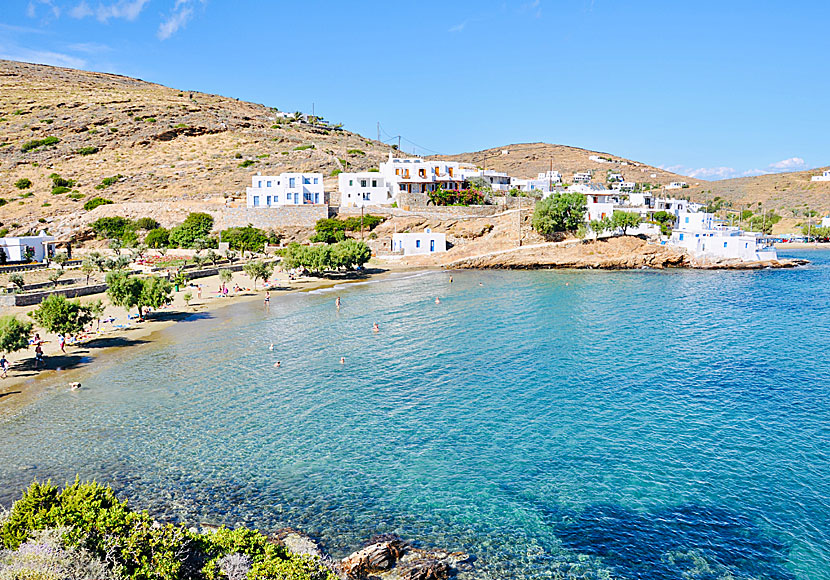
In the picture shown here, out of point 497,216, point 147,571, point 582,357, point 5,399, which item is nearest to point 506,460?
point 147,571

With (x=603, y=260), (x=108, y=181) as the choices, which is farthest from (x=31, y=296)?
(x=108, y=181)

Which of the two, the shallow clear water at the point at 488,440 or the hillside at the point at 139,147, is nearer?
the shallow clear water at the point at 488,440

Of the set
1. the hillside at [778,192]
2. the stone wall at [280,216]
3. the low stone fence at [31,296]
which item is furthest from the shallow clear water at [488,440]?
the hillside at [778,192]

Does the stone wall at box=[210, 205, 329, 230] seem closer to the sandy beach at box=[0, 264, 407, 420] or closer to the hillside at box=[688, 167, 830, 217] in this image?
A: the sandy beach at box=[0, 264, 407, 420]

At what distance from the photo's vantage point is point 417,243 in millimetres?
83062

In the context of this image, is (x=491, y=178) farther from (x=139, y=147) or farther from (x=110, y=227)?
(x=139, y=147)

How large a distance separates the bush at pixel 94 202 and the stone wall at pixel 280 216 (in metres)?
25.2

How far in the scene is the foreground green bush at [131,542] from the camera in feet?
38.1

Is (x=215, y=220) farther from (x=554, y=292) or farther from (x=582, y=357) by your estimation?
(x=582, y=357)

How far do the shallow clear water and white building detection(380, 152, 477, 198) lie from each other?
55.2 m

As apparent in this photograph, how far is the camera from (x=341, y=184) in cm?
9706

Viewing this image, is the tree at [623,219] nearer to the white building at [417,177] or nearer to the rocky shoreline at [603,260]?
the rocky shoreline at [603,260]

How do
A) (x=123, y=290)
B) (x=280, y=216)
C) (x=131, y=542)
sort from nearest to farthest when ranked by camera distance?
(x=131, y=542) → (x=123, y=290) → (x=280, y=216)

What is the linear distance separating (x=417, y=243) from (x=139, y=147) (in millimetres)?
80017
